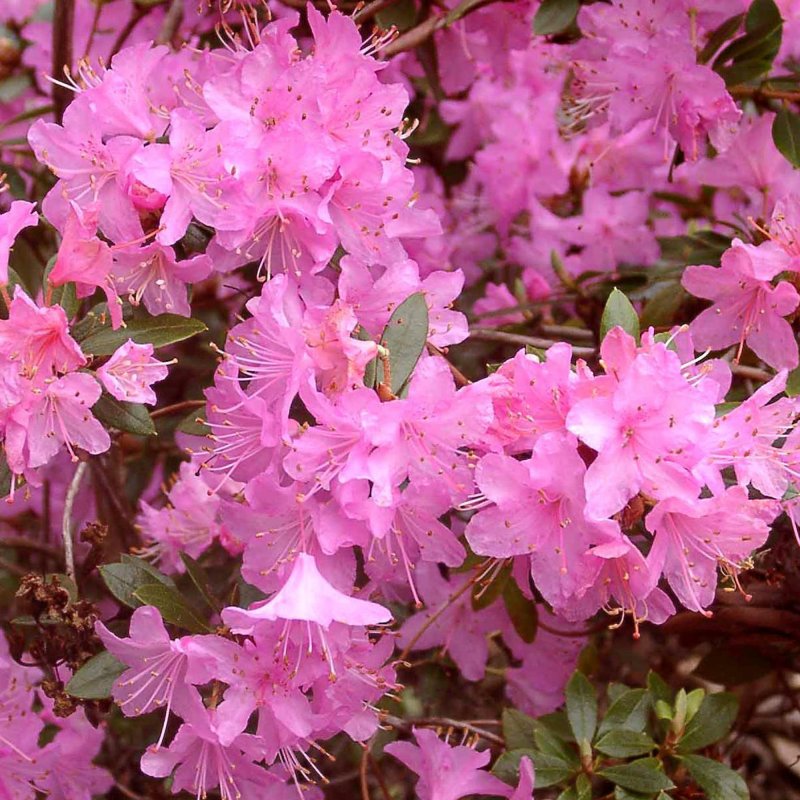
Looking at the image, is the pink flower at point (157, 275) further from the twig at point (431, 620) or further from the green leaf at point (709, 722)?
the green leaf at point (709, 722)

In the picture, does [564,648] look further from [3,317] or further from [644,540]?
[3,317]

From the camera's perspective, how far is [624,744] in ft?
4.90

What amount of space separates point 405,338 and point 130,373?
0.30 m

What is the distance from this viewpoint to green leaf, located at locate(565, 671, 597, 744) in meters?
1.53

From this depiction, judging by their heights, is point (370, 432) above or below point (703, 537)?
above

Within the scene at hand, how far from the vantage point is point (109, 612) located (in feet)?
5.35

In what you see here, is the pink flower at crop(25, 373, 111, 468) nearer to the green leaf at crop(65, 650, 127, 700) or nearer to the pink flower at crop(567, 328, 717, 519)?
the green leaf at crop(65, 650, 127, 700)

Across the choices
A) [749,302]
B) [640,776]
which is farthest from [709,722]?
[749,302]

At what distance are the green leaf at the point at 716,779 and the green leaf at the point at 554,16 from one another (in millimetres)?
1040

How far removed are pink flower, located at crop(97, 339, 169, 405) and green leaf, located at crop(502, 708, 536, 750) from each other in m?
0.67

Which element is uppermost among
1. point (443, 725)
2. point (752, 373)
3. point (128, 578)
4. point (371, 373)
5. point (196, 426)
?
point (371, 373)

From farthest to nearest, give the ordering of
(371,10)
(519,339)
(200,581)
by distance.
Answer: (371,10) → (519,339) → (200,581)

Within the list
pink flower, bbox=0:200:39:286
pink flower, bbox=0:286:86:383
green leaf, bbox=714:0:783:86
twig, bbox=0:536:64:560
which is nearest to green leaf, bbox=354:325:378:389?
pink flower, bbox=0:286:86:383

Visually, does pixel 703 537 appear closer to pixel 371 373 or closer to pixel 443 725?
pixel 371 373
